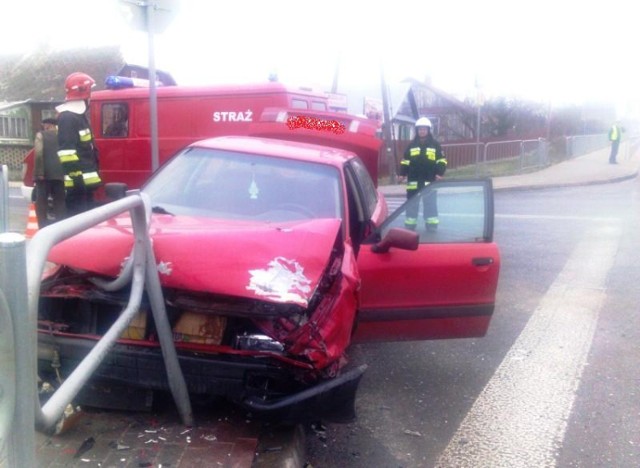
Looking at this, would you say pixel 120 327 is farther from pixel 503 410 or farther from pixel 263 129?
pixel 263 129

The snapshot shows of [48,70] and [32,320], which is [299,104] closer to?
[32,320]

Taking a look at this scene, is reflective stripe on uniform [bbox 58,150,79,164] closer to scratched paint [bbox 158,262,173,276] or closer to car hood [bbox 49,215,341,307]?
car hood [bbox 49,215,341,307]

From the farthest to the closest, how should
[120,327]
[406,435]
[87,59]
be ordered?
[87,59]
[406,435]
[120,327]

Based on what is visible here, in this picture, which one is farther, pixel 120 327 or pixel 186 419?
pixel 186 419

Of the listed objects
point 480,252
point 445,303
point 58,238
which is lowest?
point 445,303

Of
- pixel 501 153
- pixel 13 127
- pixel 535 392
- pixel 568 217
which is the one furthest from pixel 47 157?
pixel 501 153

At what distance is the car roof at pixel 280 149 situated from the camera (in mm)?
5402

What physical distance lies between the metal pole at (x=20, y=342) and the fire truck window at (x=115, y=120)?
387 inches

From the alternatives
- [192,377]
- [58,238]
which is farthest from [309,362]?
Result: [58,238]

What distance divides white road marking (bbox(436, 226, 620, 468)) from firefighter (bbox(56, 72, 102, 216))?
4068 millimetres

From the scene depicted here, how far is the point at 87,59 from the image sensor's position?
37.2m

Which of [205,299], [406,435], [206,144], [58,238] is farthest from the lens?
[206,144]

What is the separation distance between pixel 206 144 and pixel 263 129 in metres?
2.31

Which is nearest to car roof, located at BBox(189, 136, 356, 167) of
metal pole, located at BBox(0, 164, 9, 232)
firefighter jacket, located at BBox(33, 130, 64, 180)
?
metal pole, located at BBox(0, 164, 9, 232)
